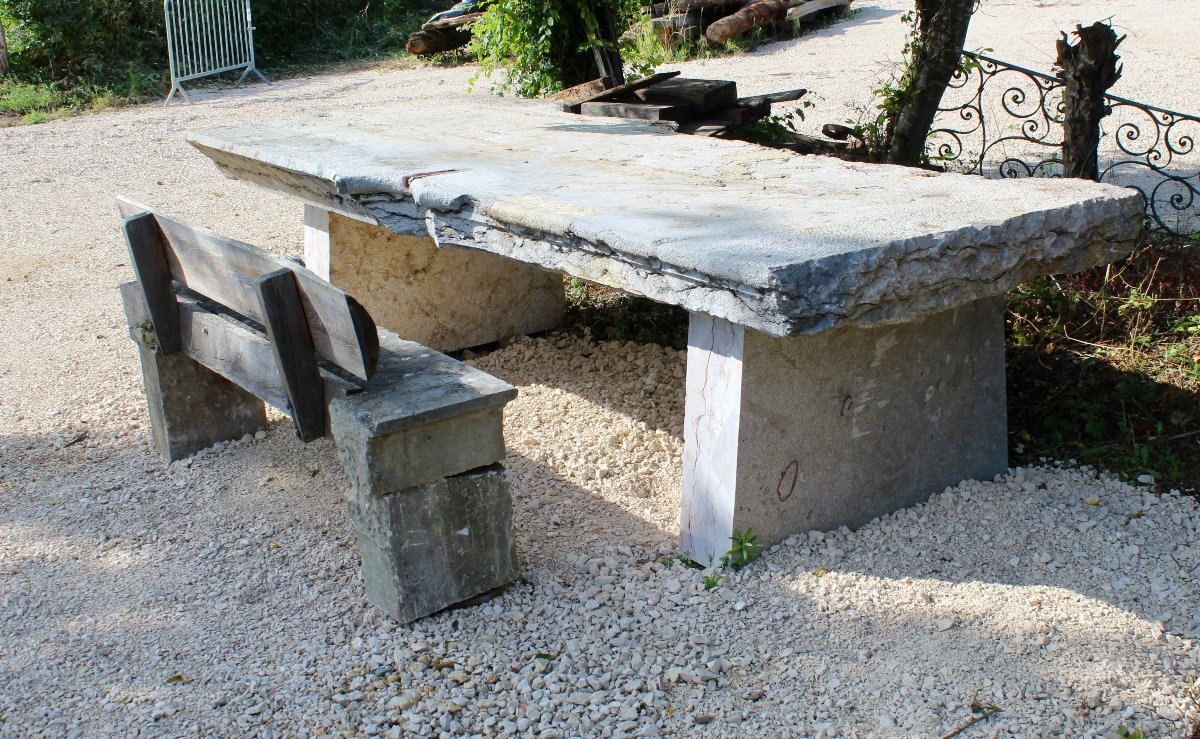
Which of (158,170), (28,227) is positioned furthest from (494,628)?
(158,170)

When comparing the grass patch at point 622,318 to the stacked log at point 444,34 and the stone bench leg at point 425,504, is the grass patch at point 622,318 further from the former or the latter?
the stacked log at point 444,34

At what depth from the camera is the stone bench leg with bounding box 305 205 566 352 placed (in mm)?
4113

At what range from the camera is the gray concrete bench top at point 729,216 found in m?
2.29

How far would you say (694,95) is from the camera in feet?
15.3

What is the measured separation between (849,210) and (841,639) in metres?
1.01

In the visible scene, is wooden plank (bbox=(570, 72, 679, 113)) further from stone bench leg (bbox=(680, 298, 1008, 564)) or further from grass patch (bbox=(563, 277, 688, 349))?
stone bench leg (bbox=(680, 298, 1008, 564))

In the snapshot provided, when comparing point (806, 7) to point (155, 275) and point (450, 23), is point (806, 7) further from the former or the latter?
point (155, 275)

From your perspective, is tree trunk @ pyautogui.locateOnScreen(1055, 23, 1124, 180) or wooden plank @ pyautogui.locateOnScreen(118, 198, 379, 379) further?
tree trunk @ pyautogui.locateOnScreen(1055, 23, 1124, 180)

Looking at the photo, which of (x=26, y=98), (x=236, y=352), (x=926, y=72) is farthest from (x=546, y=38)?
(x=26, y=98)

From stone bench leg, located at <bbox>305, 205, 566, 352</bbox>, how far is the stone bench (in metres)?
1.16

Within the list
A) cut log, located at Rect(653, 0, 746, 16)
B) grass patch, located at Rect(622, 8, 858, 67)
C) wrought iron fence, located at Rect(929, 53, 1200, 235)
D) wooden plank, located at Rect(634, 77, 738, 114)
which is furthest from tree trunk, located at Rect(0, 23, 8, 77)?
wrought iron fence, located at Rect(929, 53, 1200, 235)

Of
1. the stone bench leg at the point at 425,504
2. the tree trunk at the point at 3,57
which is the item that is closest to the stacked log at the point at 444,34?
the tree trunk at the point at 3,57

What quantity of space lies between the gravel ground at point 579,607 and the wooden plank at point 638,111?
3.50ft

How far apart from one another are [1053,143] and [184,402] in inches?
181
